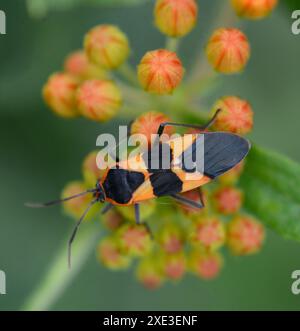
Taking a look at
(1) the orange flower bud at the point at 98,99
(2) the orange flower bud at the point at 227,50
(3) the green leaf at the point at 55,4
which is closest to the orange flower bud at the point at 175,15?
(2) the orange flower bud at the point at 227,50

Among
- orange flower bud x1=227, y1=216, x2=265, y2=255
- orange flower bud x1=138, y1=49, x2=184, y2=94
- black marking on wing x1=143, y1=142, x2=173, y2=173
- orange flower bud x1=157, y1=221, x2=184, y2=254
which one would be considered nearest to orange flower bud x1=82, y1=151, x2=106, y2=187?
black marking on wing x1=143, y1=142, x2=173, y2=173

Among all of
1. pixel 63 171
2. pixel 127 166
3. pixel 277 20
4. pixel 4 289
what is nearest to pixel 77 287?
pixel 4 289

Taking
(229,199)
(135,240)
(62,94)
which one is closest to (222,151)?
(229,199)

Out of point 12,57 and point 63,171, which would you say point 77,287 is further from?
point 12,57

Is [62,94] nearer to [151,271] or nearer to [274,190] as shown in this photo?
[151,271]

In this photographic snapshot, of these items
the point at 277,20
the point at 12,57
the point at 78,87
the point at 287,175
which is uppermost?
the point at 277,20

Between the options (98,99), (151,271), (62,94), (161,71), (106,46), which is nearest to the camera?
(161,71)

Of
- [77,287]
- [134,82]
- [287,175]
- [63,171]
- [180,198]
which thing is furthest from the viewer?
[77,287]
